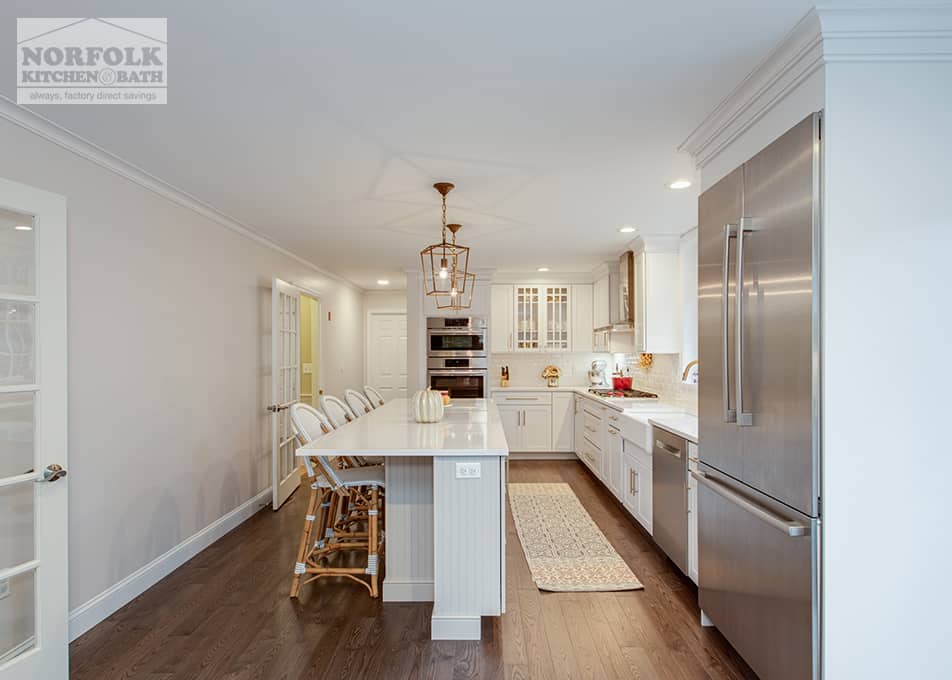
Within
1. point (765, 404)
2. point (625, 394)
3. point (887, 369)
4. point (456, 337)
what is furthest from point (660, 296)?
point (887, 369)

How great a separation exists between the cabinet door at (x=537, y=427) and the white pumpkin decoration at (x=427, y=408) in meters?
3.33

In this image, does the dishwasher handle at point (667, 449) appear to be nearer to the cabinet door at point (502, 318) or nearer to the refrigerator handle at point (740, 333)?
the refrigerator handle at point (740, 333)

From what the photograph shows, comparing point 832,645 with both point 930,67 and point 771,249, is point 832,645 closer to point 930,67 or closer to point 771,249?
point 771,249

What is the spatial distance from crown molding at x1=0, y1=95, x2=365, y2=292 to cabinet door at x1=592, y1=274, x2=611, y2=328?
150 inches

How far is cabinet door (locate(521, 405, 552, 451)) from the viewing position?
6.95 metres

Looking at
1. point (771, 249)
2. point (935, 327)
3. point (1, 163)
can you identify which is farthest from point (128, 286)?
point (935, 327)

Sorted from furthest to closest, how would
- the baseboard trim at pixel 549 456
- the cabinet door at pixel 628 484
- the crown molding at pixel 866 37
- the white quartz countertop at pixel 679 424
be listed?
1. the baseboard trim at pixel 549 456
2. the cabinet door at pixel 628 484
3. the white quartz countertop at pixel 679 424
4. the crown molding at pixel 866 37

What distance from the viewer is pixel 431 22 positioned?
1712 mm

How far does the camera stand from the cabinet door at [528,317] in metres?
7.27

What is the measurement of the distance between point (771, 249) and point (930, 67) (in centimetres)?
70

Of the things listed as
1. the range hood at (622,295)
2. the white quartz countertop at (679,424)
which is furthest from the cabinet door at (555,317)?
the white quartz countertop at (679,424)

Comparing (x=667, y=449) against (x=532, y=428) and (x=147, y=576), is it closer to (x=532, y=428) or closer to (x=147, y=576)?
(x=147, y=576)

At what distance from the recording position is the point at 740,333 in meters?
2.17

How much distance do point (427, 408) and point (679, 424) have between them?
1662mm
